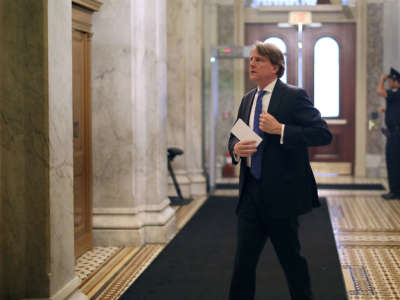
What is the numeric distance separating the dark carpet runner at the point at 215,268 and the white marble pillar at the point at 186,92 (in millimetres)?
2300

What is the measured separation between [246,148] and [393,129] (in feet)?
20.9

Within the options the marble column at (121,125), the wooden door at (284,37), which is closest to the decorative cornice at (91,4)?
the marble column at (121,125)

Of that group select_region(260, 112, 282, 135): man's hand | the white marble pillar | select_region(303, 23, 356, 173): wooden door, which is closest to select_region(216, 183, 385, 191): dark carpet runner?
the white marble pillar

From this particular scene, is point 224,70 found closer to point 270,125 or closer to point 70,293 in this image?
point 70,293

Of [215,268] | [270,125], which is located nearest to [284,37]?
[215,268]

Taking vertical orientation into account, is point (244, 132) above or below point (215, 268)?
above

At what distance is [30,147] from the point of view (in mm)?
3723

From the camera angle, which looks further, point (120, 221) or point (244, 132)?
point (120, 221)

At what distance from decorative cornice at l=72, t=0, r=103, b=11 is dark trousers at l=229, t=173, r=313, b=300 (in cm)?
295

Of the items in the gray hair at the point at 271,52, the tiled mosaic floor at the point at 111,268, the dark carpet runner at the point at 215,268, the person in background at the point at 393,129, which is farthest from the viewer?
the person in background at the point at 393,129

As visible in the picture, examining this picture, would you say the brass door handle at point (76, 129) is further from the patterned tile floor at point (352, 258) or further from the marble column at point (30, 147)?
the marble column at point (30, 147)

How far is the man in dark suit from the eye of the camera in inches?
131

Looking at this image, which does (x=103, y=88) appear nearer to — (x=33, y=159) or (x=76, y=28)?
(x=76, y=28)

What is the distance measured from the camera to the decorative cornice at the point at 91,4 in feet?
18.5
